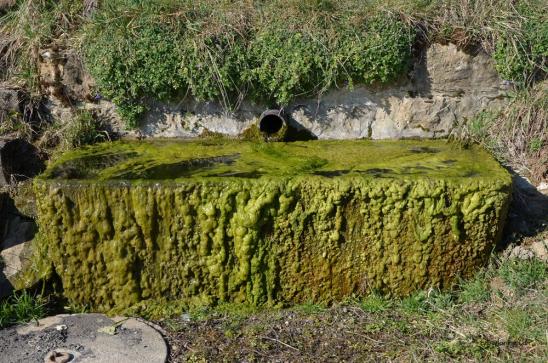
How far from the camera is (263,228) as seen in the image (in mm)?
4438

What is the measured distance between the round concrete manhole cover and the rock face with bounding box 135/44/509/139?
1747mm

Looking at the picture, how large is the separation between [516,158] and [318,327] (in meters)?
2.20

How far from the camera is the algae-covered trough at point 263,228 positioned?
4.38m

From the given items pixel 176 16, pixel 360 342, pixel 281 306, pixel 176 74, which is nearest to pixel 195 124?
pixel 176 74

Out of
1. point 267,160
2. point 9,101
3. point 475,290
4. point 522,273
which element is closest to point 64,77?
point 9,101

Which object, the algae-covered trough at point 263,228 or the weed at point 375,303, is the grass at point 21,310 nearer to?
the algae-covered trough at point 263,228

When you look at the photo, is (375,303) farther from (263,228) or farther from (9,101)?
(9,101)

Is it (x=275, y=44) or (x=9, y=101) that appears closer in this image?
(x=275, y=44)

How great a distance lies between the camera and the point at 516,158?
5402mm

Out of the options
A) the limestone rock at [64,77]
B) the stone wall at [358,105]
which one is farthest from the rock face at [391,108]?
the limestone rock at [64,77]

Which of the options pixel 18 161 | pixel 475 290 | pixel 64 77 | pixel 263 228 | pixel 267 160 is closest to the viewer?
pixel 263 228

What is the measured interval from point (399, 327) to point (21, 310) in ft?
8.00

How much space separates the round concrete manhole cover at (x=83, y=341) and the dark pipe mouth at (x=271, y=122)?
1890 millimetres

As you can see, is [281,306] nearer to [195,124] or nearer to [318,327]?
[318,327]
